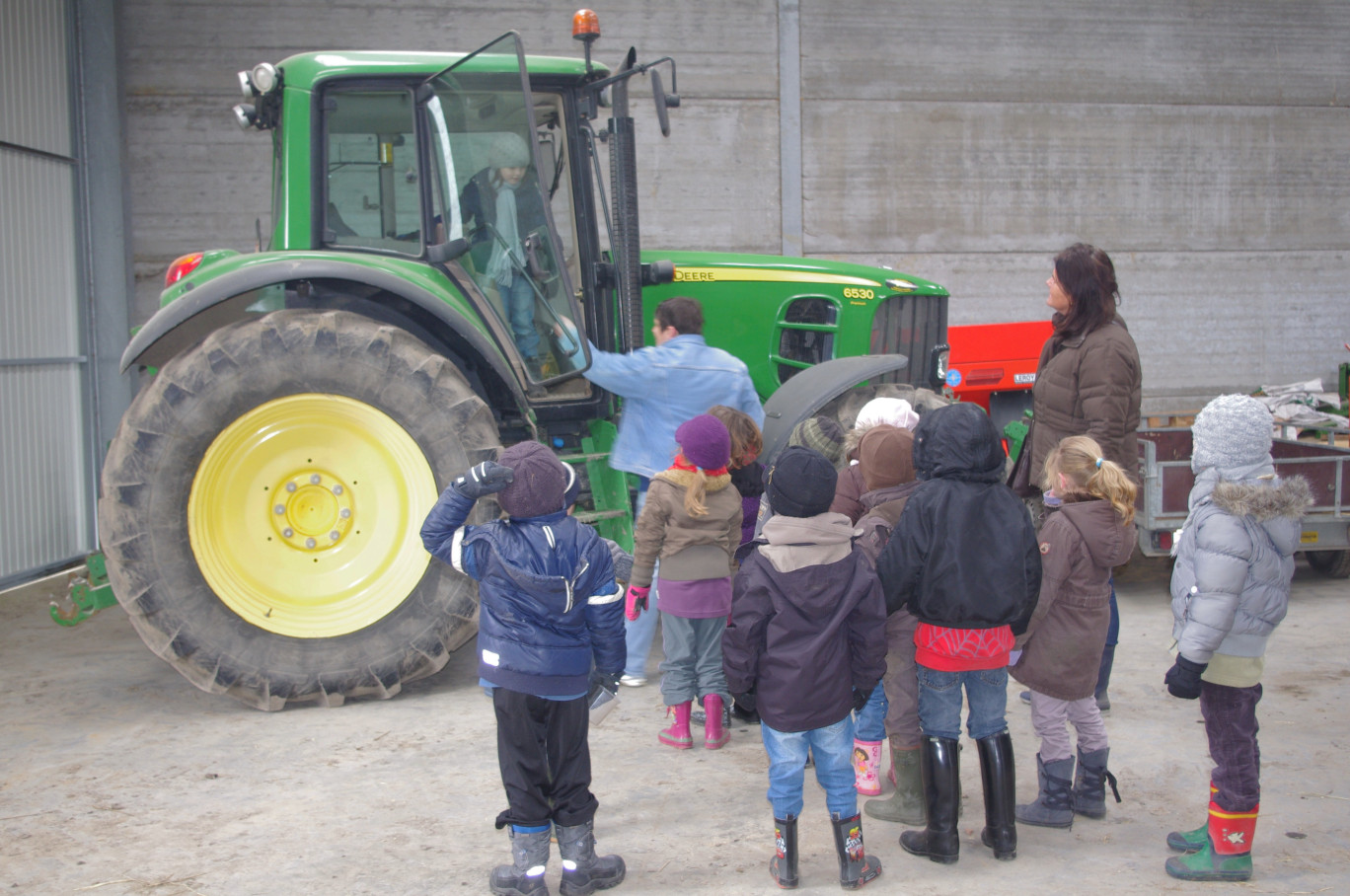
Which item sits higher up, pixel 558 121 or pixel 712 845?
pixel 558 121

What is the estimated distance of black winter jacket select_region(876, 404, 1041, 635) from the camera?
3.07 meters

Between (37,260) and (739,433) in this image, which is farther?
(37,260)

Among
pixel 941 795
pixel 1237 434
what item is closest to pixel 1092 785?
pixel 941 795

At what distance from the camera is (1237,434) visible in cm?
298

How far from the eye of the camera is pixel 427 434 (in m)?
4.61

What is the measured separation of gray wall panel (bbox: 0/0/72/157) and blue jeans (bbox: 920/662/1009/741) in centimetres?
652

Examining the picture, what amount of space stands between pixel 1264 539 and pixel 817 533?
117cm

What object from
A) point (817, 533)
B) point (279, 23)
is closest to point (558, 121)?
point (817, 533)

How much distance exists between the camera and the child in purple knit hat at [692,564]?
13.0 feet

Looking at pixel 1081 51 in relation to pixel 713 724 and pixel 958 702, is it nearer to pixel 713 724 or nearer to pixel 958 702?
pixel 713 724

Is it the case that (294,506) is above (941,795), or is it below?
above

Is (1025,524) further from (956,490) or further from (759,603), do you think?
(759,603)

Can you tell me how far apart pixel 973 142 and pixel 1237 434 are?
278 inches

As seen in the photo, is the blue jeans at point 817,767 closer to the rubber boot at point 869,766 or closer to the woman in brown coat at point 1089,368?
the rubber boot at point 869,766
